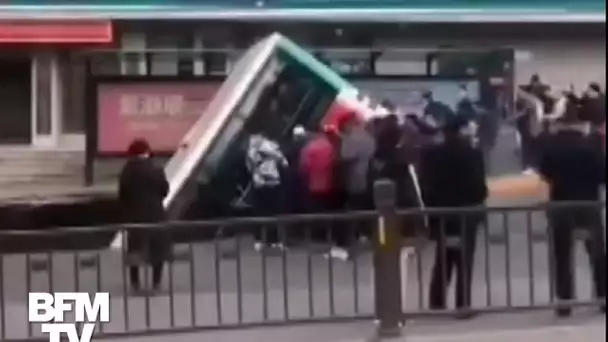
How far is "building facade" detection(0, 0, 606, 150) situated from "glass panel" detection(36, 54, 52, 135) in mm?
17

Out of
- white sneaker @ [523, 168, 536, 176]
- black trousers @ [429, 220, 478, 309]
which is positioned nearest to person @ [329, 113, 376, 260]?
white sneaker @ [523, 168, 536, 176]

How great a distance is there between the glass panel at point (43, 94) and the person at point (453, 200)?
39.8 feet

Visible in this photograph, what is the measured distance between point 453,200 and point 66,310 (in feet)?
11.9

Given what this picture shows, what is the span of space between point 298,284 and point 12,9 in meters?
11.5

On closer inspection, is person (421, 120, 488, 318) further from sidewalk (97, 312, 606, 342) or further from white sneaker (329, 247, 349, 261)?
white sneaker (329, 247, 349, 261)

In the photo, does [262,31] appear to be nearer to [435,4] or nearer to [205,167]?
[435,4]

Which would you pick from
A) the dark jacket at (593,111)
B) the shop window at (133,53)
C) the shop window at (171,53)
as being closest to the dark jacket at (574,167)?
the dark jacket at (593,111)

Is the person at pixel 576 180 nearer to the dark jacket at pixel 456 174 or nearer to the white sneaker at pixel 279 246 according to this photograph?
the dark jacket at pixel 456 174

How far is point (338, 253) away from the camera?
10023 millimetres

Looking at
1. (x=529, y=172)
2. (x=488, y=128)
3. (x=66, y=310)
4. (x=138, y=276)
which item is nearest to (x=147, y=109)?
(x=488, y=128)

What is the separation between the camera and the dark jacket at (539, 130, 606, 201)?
11.1 m

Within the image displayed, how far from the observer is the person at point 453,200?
1048 cm

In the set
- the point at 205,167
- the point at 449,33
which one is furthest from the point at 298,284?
the point at 449,33

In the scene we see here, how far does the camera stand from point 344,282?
11070 mm
